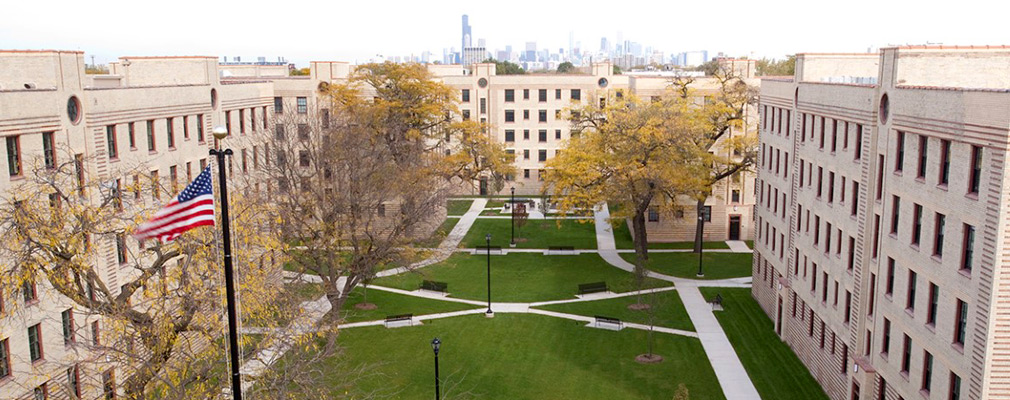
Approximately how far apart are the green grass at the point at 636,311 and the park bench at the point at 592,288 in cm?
135

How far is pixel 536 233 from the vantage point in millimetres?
66062

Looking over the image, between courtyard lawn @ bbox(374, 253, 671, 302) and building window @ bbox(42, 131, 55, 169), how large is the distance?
21240 mm

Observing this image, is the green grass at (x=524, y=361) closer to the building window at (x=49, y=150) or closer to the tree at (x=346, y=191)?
the tree at (x=346, y=191)

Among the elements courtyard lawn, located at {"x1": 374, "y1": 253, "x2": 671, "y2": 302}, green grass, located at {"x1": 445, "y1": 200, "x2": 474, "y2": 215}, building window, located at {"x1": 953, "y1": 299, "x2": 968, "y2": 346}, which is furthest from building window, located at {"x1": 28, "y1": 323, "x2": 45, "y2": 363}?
green grass, located at {"x1": 445, "y1": 200, "x2": 474, "y2": 215}

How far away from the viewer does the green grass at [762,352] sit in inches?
1303

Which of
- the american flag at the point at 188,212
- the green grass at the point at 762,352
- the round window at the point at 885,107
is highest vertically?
the round window at the point at 885,107

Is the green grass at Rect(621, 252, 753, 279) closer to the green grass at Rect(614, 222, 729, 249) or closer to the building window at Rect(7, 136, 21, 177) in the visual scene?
the green grass at Rect(614, 222, 729, 249)

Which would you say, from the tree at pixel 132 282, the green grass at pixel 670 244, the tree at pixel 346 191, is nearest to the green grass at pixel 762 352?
the green grass at pixel 670 244

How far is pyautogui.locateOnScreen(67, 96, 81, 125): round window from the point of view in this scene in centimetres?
2825

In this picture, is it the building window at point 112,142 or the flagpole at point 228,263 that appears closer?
the flagpole at point 228,263

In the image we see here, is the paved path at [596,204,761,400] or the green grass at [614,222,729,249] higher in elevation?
the paved path at [596,204,761,400]

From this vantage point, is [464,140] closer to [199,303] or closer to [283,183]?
[283,183]

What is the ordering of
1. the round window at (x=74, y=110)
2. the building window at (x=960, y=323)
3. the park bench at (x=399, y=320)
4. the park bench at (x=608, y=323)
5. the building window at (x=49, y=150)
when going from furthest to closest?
the park bench at (x=399, y=320)
the park bench at (x=608, y=323)
the round window at (x=74, y=110)
the building window at (x=49, y=150)
the building window at (x=960, y=323)

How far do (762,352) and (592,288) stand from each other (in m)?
12.2
